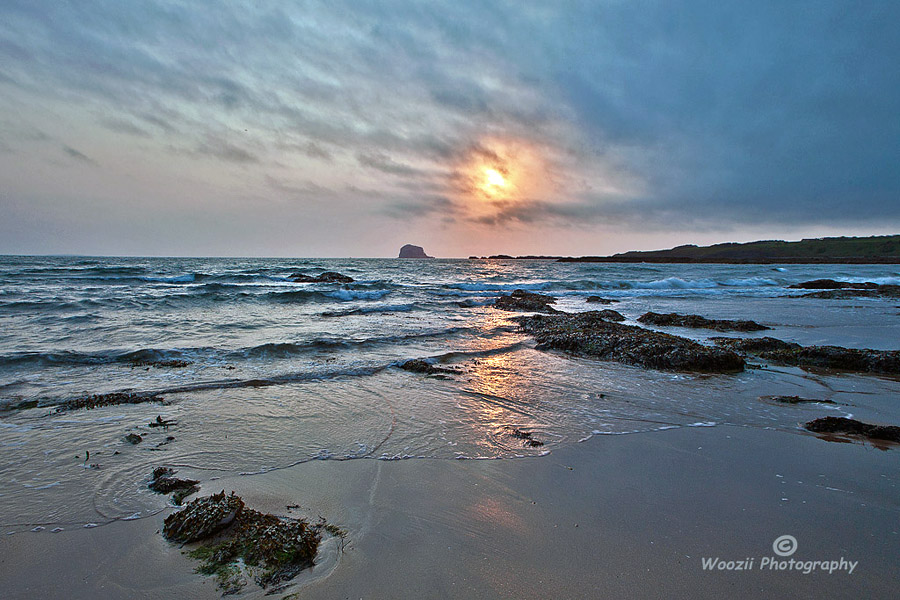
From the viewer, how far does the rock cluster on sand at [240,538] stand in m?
2.40

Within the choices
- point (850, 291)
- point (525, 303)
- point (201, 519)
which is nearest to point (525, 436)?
→ point (201, 519)

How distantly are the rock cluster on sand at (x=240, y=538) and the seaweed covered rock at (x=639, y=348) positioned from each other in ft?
23.1

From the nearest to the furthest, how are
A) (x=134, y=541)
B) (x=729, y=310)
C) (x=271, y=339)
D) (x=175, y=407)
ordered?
(x=134, y=541), (x=175, y=407), (x=271, y=339), (x=729, y=310)

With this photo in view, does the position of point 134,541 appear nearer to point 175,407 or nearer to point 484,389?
point 175,407

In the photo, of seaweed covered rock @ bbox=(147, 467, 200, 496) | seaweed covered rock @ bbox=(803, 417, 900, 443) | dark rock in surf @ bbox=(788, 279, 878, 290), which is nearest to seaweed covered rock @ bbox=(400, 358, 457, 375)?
seaweed covered rock @ bbox=(147, 467, 200, 496)

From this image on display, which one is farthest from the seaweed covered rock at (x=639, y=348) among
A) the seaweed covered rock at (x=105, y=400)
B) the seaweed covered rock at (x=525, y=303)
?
the seaweed covered rock at (x=105, y=400)

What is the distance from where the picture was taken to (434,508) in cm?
308

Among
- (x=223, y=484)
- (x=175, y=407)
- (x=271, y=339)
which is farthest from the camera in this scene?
(x=271, y=339)

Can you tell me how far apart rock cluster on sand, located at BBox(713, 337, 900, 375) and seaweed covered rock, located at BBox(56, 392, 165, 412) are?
430 inches

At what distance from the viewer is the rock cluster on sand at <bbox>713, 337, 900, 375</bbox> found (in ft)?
23.5

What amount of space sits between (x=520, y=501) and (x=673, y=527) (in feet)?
3.45

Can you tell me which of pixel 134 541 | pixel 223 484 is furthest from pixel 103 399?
pixel 134 541

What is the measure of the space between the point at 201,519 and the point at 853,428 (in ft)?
20.7

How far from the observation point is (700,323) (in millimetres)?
13039
